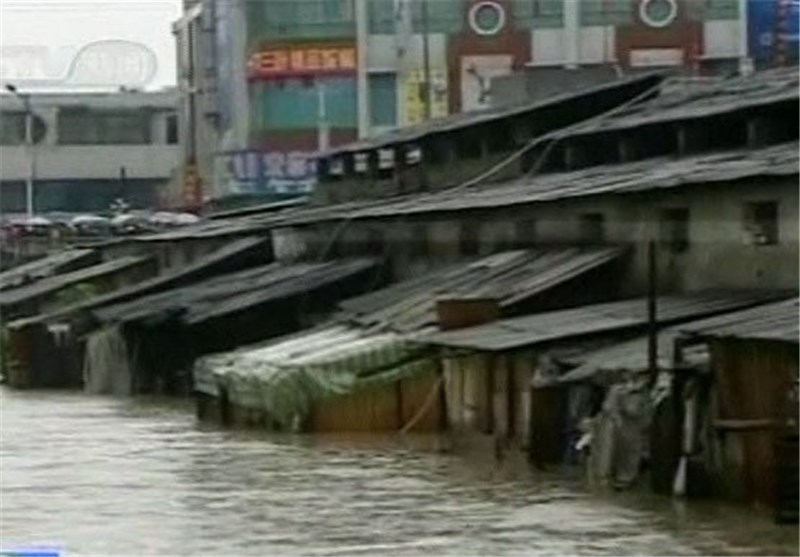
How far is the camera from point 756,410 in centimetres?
1577

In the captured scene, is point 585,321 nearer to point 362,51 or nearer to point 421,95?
point 421,95

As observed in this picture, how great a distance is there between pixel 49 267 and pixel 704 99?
17634mm

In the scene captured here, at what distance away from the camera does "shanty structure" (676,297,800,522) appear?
1502 cm

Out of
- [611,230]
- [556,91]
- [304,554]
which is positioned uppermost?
[556,91]

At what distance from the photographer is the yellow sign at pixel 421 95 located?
48.1 metres

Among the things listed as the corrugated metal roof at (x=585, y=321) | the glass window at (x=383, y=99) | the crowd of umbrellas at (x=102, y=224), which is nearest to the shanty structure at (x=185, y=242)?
the crowd of umbrellas at (x=102, y=224)

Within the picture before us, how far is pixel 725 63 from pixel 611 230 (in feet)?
78.4

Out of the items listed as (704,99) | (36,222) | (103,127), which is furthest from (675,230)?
(103,127)

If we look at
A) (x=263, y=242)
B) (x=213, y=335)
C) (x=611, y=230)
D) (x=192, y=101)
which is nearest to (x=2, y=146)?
(x=192, y=101)

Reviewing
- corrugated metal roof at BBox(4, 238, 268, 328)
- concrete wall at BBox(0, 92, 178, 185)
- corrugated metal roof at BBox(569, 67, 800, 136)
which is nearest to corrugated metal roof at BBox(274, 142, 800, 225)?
corrugated metal roof at BBox(569, 67, 800, 136)

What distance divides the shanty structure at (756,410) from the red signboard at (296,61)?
3176cm

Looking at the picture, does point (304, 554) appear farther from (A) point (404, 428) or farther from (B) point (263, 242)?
(B) point (263, 242)

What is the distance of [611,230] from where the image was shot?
23891 mm

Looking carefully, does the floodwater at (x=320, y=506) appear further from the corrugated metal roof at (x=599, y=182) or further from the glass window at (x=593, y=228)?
the corrugated metal roof at (x=599, y=182)
